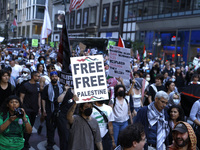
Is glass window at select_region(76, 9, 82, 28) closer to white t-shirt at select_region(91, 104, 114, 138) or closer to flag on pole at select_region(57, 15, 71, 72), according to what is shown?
flag on pole at select_region(57, 15, 71, 72)

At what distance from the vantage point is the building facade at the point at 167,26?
29.9 m

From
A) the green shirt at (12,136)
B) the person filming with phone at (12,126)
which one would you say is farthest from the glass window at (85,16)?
the green shirt at (12,136)

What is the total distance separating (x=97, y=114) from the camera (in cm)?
574

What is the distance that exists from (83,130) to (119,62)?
3.86m

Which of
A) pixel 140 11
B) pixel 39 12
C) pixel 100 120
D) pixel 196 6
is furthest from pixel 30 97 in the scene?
pixel 39 12

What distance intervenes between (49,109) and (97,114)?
2.17 metres

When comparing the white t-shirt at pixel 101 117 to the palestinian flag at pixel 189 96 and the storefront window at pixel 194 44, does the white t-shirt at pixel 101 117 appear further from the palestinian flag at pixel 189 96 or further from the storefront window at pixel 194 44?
the storefront window at pixel 194 44

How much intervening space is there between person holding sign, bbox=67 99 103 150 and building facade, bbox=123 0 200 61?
2561cm

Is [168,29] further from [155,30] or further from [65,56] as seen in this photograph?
[65,56]

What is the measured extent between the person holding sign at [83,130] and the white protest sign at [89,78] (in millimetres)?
164

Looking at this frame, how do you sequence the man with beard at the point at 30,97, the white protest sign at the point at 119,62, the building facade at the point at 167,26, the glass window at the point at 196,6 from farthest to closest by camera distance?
the building facade at the point at 167,26 → the glass window at the point at 196,6 → the white protest sign at the point at 119,62 → the man with beard at the point at 30,97

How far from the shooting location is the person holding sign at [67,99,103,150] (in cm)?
486

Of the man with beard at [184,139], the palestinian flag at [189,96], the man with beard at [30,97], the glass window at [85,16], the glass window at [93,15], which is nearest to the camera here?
the man with beard at [184,139]

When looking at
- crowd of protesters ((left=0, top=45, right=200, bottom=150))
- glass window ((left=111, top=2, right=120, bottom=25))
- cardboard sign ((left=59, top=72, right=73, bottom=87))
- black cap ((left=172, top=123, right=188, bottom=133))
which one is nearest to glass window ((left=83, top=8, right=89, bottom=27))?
glass window ((left=111, top=2, right=120, bottom=25))
